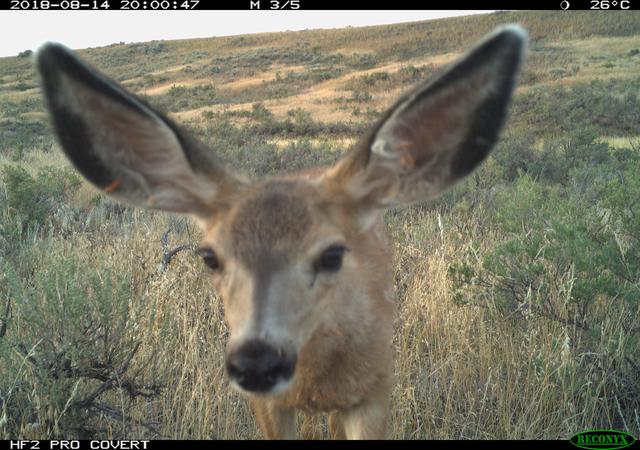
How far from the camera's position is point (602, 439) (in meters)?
3.39

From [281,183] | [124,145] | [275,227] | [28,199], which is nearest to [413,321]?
[281,183]

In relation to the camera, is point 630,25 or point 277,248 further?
point 630,25

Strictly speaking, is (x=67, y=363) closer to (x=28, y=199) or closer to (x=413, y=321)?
(x=413, y=321)

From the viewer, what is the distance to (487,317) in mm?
4879

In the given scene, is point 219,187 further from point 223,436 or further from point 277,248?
point 223,436

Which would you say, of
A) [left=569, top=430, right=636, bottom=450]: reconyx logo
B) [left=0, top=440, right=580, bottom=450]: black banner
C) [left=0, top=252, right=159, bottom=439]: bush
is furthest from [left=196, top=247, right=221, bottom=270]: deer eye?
[left=569, top=430, right=636, bottom=450]: reconyx logo

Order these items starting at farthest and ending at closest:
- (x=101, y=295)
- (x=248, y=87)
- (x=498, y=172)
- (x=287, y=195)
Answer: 1. (x=248, y=87)
2. (x=498, y=172)
3. (x=101, y=295)
4. (x=287, y=195)

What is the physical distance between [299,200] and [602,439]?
2.39 meters

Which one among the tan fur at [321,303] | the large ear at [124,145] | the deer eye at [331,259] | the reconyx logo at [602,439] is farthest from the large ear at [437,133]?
the reconyx logo at [602,439]

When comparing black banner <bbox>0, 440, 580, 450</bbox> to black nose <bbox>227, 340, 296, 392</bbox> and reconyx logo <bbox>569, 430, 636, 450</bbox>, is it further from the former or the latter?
black nose <bbox>227, 340, 296, 392</bbox>

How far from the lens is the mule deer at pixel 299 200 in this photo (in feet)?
6.89

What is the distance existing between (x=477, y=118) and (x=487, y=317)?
3014 millimetres

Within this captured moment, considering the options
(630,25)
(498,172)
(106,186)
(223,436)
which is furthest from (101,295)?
(630,25)

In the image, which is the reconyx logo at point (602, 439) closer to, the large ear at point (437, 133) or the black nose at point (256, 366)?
the large ear at point (437, 133)
